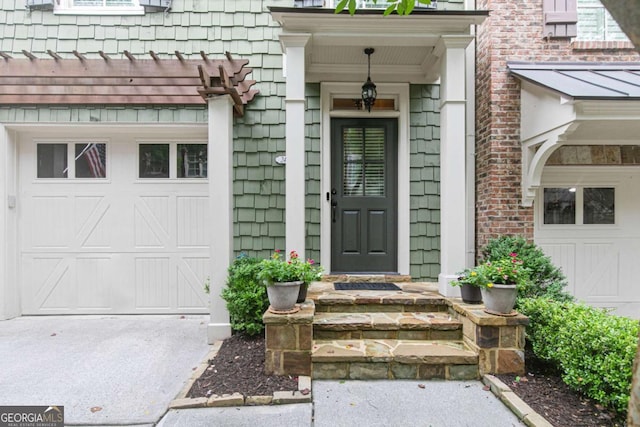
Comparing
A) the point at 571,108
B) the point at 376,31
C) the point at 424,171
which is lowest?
the point at 424,171

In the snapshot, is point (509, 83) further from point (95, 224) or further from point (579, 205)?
point (95, 224)

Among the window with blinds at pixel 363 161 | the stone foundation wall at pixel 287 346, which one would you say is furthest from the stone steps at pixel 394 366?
the window with blinds at pixel 363 161

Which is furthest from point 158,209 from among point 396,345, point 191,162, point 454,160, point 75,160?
point 454,160

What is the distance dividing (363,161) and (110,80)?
3.00m

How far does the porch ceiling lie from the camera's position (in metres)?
3.19

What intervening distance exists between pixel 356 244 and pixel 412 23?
7.99ft

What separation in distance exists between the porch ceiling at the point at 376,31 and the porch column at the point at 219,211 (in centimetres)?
106

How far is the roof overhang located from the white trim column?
5.96 m

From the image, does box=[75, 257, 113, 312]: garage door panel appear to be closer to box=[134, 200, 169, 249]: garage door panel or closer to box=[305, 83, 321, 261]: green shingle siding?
box=[134, 200, 169, 249]: garage door panel

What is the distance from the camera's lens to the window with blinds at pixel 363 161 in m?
4.25

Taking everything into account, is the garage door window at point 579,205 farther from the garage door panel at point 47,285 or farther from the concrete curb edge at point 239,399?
the garage door panel at point 47,285

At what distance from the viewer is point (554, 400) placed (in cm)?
227

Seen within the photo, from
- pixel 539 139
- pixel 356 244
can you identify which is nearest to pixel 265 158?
pixel 356 244

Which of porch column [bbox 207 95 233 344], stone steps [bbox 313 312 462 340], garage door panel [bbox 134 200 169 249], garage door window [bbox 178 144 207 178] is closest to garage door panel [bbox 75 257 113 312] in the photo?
garage door panel [bbox 134 200 169 249]
